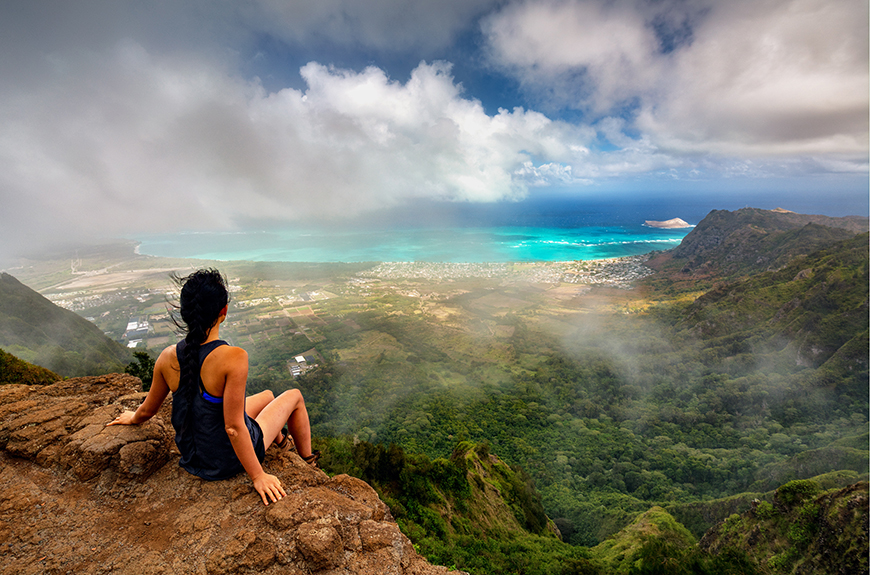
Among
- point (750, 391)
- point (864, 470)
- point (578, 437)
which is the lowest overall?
point (578, 437)

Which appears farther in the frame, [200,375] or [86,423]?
[86,423]

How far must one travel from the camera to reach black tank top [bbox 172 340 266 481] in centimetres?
348

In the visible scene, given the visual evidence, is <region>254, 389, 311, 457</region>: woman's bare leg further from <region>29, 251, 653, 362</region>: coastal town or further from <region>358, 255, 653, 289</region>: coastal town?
<region>358, 255, 653, 289</region>: coastal town

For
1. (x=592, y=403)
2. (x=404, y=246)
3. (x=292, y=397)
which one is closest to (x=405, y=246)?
(x=404, y=246)

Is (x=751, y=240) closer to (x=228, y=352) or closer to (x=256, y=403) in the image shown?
(x=256, y=403)

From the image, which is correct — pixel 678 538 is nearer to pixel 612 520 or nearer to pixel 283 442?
pixel 612 520

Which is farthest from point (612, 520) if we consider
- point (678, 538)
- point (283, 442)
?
point (283, 442)

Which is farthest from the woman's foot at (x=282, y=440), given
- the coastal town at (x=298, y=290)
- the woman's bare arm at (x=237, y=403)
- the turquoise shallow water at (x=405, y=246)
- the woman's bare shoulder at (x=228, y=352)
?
the turquoise shallow water at (x=405, y=246)

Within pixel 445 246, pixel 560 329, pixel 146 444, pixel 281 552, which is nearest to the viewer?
pixel 281 552

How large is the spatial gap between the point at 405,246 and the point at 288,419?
6543 inches

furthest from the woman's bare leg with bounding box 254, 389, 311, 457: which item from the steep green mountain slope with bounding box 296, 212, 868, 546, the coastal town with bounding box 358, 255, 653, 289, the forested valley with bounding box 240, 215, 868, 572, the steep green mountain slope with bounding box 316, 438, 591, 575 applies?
the coastal town with bounding box 358, 255, 653, 289

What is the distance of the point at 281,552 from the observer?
10.6ft

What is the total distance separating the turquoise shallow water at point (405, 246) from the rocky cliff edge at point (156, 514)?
135m

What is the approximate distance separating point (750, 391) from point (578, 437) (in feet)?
89.0
